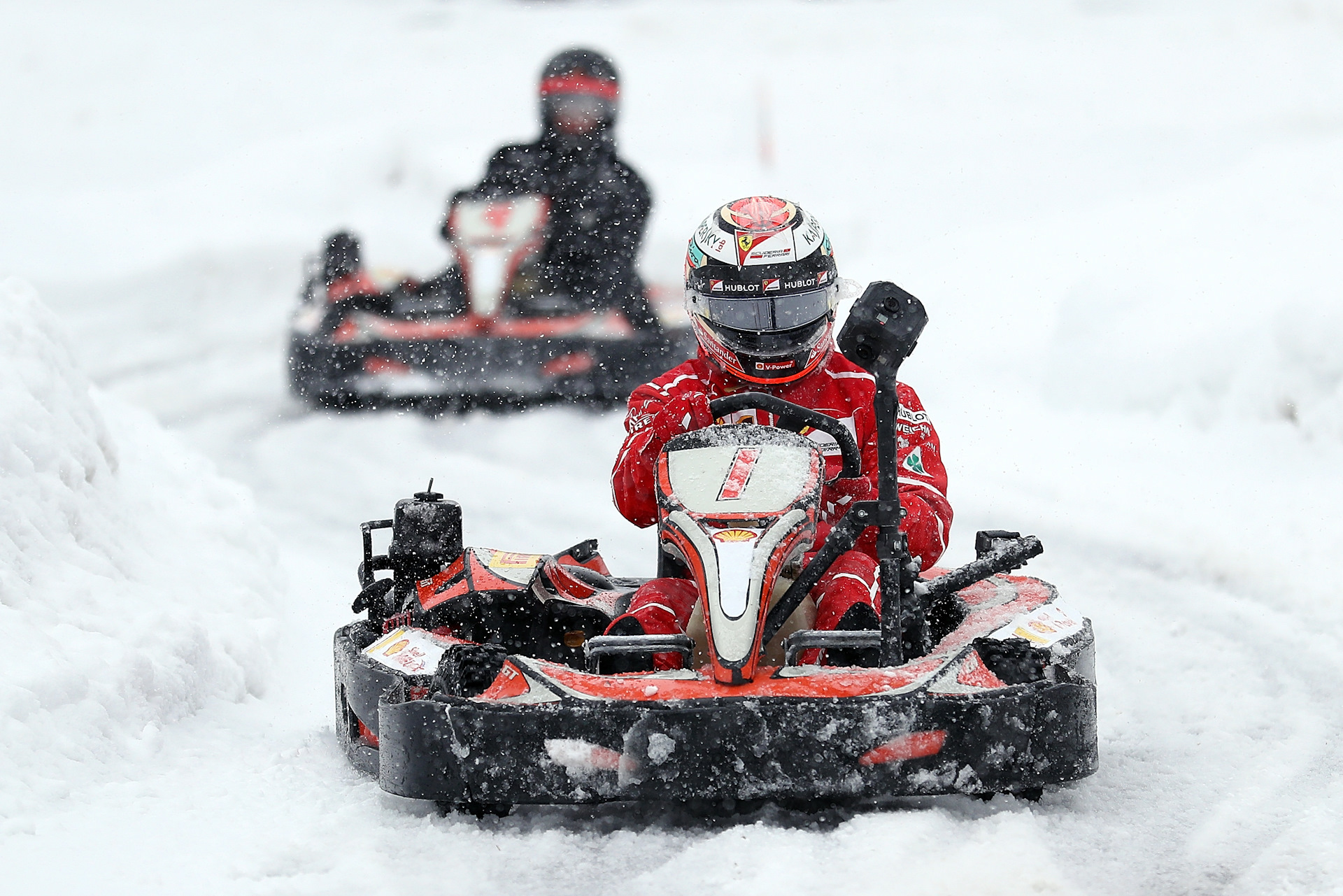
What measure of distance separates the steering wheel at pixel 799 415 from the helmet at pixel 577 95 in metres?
7.40

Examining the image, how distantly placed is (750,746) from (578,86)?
871cm

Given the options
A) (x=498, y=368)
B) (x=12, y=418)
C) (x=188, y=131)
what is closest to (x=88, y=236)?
(x=188, y=131)

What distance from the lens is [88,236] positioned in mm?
15906

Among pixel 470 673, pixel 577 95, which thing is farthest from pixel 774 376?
pixel 577 95

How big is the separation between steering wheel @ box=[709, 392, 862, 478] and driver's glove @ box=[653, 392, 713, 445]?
0.06 m

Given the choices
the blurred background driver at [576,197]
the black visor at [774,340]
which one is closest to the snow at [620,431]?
the blurred background driver at [576,197]

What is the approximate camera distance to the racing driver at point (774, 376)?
14.0ft

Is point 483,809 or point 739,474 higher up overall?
point 739,474

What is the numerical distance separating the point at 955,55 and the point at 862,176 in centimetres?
398

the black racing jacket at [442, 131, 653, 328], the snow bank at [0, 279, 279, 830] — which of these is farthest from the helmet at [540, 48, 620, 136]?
the snow bank at [0, 279, 279, 830]

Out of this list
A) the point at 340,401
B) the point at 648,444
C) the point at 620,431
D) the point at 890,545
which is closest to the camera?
the point at 890,545

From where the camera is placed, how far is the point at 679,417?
168 inches

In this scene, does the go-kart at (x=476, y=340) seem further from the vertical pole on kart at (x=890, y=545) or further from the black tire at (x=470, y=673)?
the black tire at (x=470, y=673)

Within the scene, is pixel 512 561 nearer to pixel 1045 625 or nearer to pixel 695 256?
pixel 695 256
